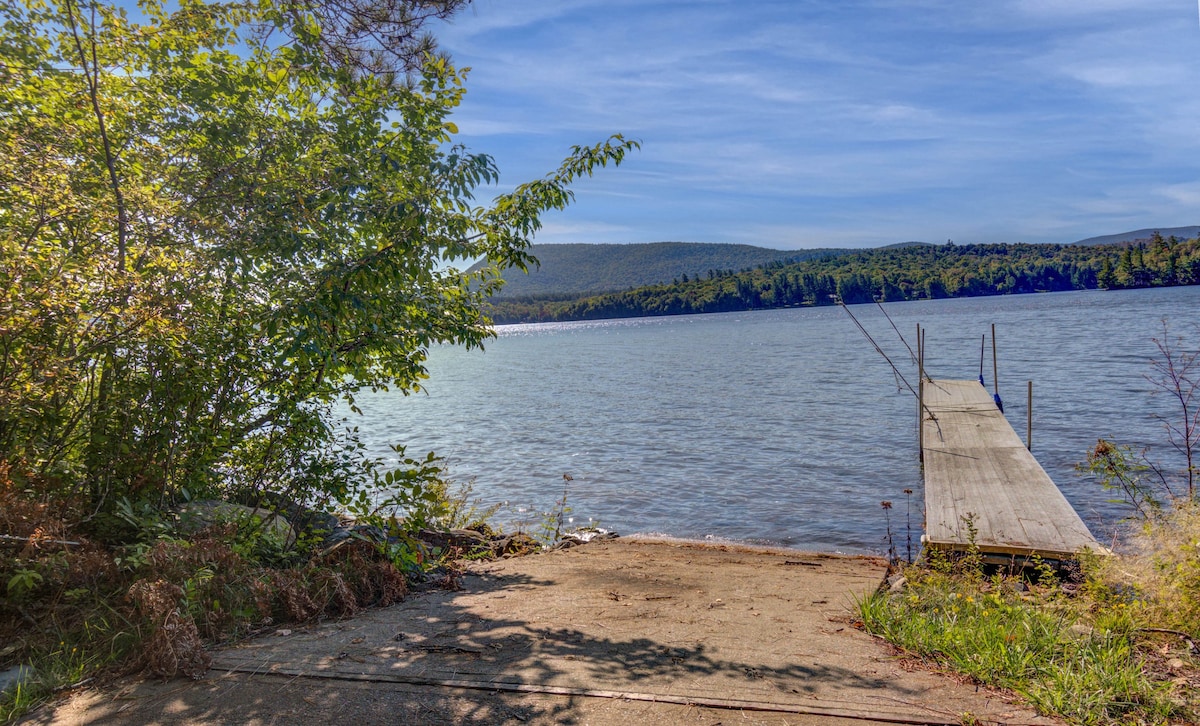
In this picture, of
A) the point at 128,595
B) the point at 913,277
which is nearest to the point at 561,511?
the point at 128,595

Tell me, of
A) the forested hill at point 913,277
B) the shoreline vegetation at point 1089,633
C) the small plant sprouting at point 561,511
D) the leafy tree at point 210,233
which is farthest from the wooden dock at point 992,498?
the forested hill at point 913,277

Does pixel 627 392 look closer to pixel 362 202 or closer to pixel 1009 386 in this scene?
pixel 1009 386

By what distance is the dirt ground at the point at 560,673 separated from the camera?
409 cm

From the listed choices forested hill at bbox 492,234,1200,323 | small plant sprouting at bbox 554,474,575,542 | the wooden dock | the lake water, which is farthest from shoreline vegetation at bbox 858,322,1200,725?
forested hill at bbox 492,234,1200,323

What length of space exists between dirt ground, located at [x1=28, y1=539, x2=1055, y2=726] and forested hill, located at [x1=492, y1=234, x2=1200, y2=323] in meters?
124

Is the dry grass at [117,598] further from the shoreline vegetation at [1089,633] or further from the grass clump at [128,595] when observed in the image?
the shoreline vegetation at [1089,633]

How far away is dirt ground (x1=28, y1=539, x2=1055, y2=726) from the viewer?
4.09 m

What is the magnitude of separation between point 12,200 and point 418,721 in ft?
15.6

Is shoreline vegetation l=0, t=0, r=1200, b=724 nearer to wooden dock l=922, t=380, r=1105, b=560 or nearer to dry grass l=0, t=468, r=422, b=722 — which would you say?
dry grass l=0, t=468, r=422, b=722

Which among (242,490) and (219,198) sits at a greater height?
(219,198)

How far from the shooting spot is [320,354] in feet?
20.1

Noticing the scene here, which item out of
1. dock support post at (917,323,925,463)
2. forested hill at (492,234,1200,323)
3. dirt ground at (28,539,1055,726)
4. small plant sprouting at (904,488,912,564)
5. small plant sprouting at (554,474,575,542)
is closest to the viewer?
dirt ground at (28,539,1055,726)

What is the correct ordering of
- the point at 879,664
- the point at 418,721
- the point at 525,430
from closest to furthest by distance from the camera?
the point at 418,721
the point at 879,664
the point at 525,430

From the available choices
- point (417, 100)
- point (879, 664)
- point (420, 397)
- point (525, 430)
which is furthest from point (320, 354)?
point (420, 397)
